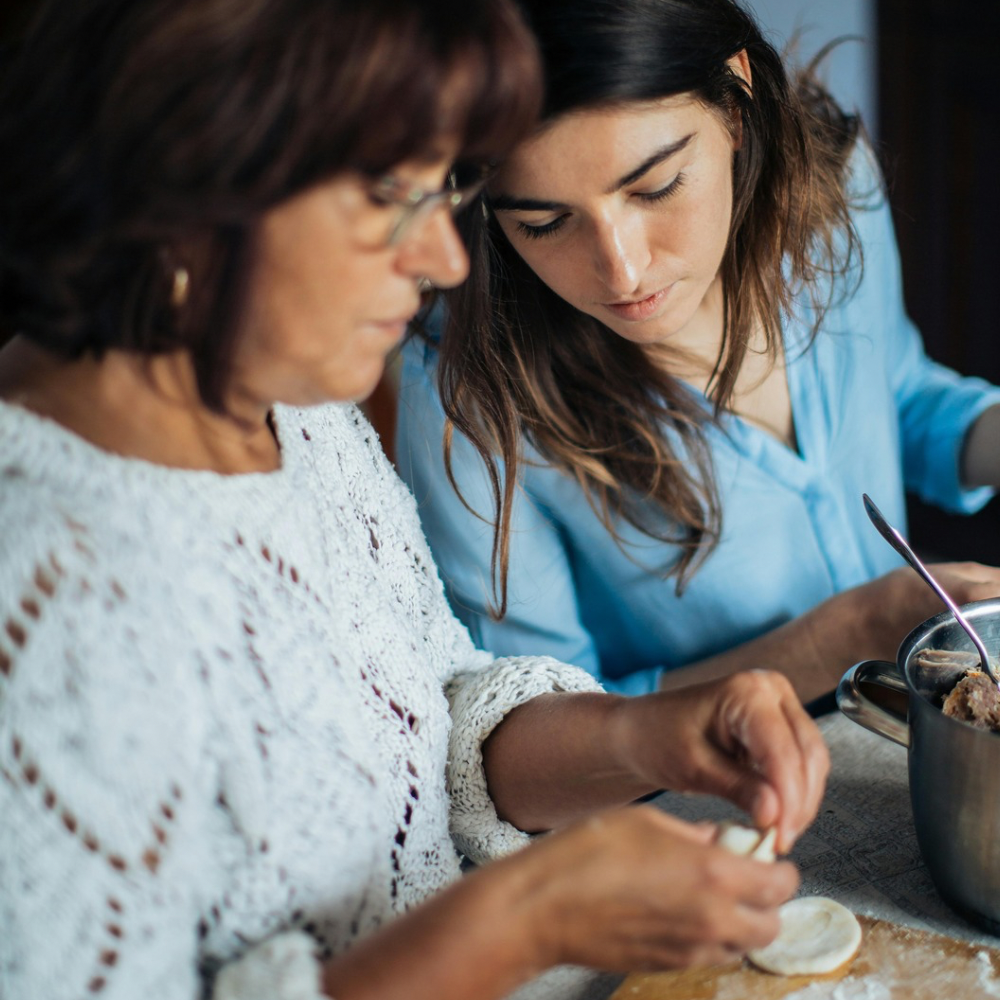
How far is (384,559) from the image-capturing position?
99 cm

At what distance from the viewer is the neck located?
681 millimetres

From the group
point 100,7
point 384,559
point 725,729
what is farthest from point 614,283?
point 100,7

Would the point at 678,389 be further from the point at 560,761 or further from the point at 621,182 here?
the point at 560,761

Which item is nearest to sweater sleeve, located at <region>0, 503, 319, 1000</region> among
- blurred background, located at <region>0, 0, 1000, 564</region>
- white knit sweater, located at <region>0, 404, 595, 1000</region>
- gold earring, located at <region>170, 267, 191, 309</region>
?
white knit sweater, located at <region>0, 404, 595, 1000</region>

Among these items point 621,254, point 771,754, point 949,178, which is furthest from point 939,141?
point 771,754

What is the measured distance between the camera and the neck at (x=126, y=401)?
2.23ft

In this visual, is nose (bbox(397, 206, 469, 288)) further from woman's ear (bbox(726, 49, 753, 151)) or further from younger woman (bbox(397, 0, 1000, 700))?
woman's ear (bbox(726, 49, 753, 151))

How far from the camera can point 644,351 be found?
1332 millimetres

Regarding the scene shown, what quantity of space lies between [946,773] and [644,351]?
0.71 meters

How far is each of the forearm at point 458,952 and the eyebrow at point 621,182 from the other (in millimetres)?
603

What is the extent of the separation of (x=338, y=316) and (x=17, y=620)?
0.27 metres

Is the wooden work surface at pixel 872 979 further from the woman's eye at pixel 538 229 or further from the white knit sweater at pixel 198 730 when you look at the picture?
the woman's eye at pixel 538 229

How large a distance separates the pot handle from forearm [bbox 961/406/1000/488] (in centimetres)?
73

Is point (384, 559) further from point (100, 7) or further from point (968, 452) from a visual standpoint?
point (968, 452)
